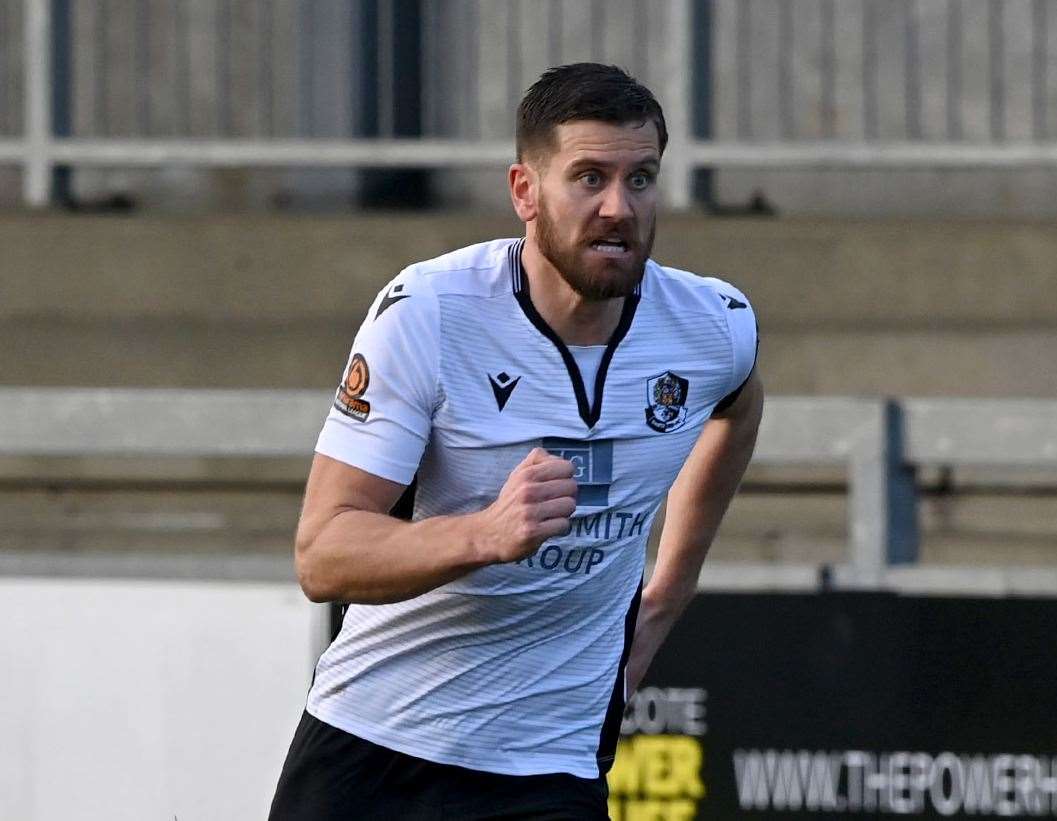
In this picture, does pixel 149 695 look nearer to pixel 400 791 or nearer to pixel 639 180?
pixel 400 791

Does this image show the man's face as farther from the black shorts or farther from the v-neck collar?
the black shorts

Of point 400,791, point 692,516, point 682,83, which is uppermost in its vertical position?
point 682,83

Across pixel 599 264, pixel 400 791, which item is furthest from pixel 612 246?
pixel 400 791

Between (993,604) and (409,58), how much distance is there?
6.73 m

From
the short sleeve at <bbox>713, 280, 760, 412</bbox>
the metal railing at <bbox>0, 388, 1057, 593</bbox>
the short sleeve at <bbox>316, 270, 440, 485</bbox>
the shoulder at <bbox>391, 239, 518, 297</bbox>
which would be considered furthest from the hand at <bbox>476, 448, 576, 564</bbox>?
the metal railing at <bbox>0, 388, 1057, 593</bbox>

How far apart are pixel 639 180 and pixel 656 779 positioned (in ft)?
7.60

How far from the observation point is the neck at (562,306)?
3236 millimetres

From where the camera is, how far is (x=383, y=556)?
2918 millimetres

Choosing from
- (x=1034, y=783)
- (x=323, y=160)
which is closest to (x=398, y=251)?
(x=323, y=160)

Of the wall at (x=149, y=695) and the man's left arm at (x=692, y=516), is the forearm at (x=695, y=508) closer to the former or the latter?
the man's left arm at (x=692, y=516)

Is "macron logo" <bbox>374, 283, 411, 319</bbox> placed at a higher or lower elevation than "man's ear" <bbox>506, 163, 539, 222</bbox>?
lower

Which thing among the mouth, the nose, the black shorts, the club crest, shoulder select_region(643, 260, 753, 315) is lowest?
the black shorts

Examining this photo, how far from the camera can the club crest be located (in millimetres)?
3324

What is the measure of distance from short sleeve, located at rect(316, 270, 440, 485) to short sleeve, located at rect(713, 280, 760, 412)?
651mm
